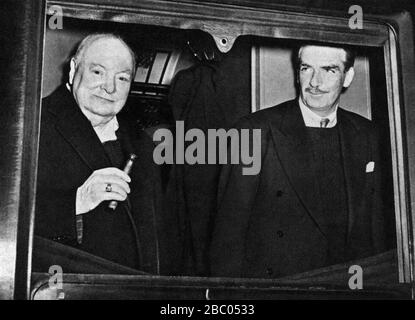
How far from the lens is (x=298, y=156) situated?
5.44 metres

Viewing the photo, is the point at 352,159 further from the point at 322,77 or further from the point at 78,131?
the point at 78,131

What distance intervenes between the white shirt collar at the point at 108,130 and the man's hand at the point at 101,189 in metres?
0.24

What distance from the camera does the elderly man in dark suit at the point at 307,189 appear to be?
5.18 m

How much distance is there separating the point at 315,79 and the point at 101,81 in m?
1.66

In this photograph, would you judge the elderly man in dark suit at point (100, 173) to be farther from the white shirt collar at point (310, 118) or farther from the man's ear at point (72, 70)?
the white shirt collar at point (310, 118)

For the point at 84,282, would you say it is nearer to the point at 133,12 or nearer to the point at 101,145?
the point at 101,145

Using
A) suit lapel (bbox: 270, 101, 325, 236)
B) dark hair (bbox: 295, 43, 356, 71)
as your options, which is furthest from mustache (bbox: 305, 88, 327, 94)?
dark hair (bbox: 295, 43, 356, 71)

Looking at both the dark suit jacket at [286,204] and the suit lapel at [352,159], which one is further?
the suit lapel at [352,159]

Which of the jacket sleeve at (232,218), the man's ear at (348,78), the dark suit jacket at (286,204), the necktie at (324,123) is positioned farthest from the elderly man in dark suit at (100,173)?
the man's ear at (348,78)

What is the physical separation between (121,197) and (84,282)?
0.67 metres

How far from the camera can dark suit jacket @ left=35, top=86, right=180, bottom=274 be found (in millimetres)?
4941

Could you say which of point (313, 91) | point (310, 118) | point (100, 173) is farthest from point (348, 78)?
point (100, 173)

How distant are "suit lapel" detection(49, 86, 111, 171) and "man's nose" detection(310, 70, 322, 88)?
1.70 meters

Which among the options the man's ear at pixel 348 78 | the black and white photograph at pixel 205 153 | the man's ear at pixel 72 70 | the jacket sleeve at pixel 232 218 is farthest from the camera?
the man's ear at pixel 348 78
